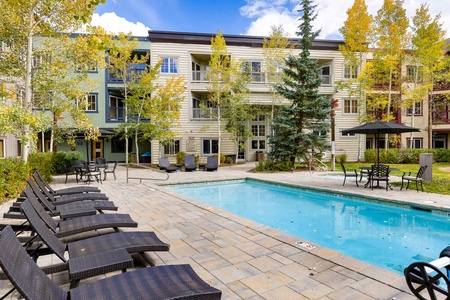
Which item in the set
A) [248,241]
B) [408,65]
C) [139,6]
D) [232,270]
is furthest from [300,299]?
[408,65]

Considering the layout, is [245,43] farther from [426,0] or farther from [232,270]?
[232,270]

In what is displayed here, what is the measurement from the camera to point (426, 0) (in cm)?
1944

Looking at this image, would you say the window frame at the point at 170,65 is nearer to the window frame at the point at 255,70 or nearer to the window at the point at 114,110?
the window at the point at 114,110

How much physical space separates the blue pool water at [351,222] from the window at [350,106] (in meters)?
15.9

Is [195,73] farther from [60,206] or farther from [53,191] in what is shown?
[60,206]

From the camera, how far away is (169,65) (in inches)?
843

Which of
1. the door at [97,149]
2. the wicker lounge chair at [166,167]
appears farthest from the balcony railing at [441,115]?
the door at [97,149]

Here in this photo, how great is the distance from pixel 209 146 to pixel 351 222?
16004 mm

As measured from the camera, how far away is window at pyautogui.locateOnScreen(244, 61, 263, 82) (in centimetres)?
2146

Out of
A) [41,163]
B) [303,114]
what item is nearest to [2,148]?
[41,163]

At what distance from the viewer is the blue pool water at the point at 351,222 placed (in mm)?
4992

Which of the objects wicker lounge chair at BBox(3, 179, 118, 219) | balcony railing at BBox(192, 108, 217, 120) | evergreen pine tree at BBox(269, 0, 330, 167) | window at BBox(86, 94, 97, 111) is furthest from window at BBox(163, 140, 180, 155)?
wicker lounge chair at BBox(3, 179, 118, 219)

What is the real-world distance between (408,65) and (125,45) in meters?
21.8

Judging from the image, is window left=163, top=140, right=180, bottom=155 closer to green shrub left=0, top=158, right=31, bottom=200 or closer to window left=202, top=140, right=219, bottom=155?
window left=202, top=140, right=219, bottom=155
